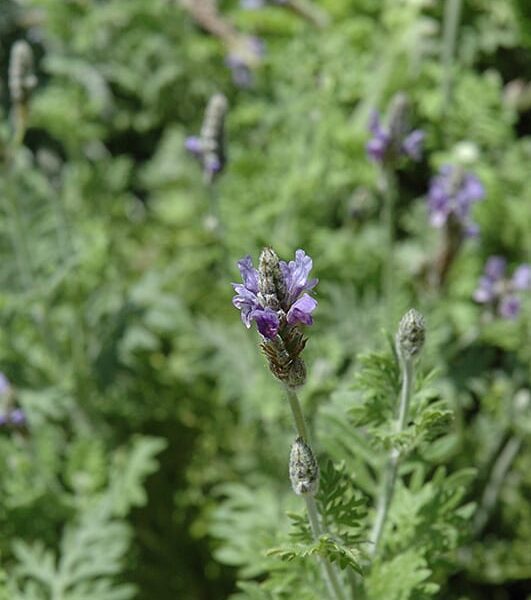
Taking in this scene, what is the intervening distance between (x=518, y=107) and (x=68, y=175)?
2127mm

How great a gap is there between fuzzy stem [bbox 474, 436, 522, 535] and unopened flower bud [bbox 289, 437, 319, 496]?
67.0 inches

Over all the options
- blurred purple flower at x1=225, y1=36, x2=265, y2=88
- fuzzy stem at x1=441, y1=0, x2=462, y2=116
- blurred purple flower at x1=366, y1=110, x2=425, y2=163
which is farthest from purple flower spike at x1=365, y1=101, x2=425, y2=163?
blurred purple flower at x1=225, y1=36, x2=265, y2=88

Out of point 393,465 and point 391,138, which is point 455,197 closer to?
point 391,138

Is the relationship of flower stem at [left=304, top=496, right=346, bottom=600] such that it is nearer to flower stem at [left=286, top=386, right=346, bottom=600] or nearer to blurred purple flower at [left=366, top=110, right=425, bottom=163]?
flower stem at [left=286, top=386, right=346, bottom=600]

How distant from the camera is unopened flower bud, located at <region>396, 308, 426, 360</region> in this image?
5.08ft

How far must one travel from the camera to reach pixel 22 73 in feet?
8.61

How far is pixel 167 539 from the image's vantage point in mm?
3203

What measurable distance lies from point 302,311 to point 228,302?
7.88 ft

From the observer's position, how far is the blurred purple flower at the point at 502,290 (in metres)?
2.88

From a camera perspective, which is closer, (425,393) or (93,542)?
(425,393)

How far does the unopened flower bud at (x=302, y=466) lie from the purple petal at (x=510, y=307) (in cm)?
160

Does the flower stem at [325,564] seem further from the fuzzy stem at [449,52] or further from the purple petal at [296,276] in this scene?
the fuzzy stem at [449,52]

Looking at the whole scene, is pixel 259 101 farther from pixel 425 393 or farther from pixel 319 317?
pixel 425 393

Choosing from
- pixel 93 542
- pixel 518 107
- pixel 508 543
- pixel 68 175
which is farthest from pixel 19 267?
pixel 518 107
